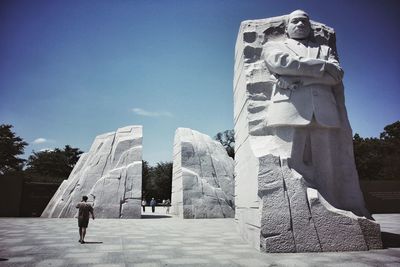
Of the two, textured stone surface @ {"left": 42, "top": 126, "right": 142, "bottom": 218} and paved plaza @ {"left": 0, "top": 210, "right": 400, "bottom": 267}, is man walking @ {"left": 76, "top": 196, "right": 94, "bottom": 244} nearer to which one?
paved plaza @ {"left": 0, "top": 210, "right": 400, "bottom": 267}

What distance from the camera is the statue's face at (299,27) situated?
670 centimetres

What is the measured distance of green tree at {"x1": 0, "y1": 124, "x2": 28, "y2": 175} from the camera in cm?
3078

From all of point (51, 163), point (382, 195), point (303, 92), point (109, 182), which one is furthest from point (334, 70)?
point (51, 163)

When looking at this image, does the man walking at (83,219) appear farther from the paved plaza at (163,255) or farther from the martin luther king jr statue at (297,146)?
the martin luther king jr statue at (297,146)

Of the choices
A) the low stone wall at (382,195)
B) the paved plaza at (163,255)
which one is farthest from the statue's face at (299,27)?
the low stone wall at (382,195)

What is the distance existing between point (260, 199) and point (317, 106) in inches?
90.9

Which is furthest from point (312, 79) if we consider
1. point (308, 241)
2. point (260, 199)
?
point (308, 241)

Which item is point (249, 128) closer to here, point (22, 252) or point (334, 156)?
point (334, 156)

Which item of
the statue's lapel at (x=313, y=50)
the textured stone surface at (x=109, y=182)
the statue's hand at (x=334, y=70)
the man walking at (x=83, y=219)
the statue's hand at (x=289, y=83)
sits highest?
the statue's lapel at (x=313, y=50)

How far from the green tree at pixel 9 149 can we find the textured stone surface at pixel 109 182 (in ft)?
65.6

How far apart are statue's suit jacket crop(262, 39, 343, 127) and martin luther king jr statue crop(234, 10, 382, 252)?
0.07 feet

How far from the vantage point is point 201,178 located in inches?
615

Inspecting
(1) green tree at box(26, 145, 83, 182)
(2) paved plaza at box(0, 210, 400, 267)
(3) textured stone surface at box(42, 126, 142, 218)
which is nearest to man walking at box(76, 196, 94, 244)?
(2) paved plaza at box(0, 210, 400, 267)

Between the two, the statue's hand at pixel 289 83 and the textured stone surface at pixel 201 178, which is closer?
the statue's hand at pixel 289 83
